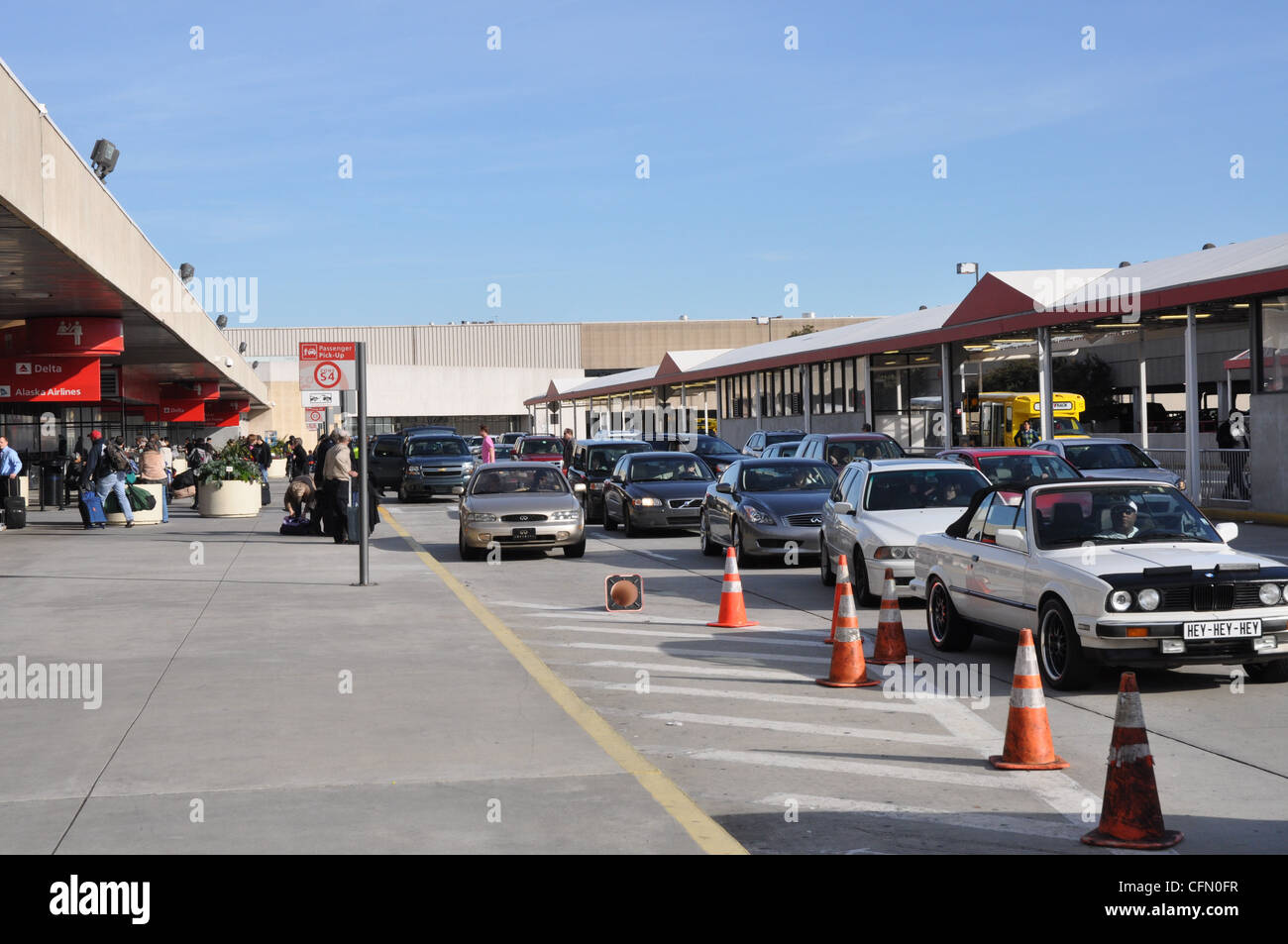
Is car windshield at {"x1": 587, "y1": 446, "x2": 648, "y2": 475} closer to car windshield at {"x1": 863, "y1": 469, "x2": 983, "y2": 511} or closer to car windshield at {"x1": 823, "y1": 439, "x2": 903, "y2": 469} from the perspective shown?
car windshield at {"x1": 823, "y1": 439, "x2": 903, "y2": 469}

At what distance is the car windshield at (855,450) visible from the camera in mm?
25719

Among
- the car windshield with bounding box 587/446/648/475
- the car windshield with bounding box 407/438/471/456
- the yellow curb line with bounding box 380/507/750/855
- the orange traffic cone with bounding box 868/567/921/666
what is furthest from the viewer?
the car windshield with bounding box 407/438/471/456

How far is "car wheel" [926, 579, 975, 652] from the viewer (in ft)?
38.7

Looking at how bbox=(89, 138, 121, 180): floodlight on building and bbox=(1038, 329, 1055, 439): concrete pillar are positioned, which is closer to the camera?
bbox=(89, 138, 121, 180): floodlight on building

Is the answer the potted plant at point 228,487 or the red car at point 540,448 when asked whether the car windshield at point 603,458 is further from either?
the red car at point 540,448

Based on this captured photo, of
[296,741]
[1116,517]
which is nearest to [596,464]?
[1116,517]

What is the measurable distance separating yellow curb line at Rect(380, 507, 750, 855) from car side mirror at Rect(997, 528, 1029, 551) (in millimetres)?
3437

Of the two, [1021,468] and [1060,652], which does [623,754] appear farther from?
[1021,468]

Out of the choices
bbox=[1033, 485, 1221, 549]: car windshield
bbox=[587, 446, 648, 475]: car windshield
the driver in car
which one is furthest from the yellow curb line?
bbox=[587, 446, 648, 475]: car windshield

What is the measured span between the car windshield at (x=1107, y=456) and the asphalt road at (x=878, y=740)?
1160 centimetres

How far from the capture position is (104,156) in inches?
915

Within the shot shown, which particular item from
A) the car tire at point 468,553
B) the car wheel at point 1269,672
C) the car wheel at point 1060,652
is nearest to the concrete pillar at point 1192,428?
the car tire at point 468,553

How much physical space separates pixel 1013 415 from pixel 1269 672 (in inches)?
1684
